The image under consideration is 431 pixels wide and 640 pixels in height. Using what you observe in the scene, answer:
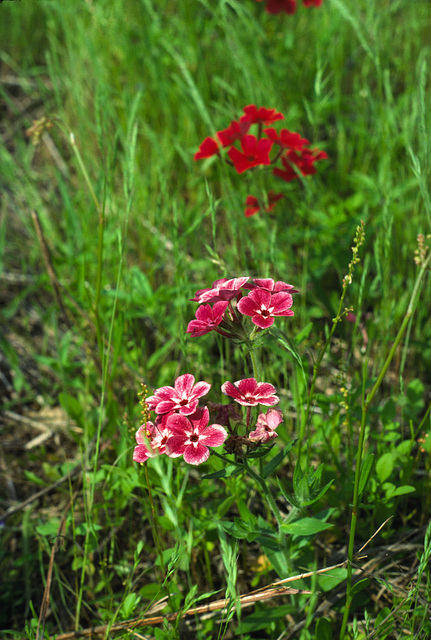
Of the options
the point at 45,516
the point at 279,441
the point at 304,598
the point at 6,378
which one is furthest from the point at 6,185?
the point at 304,598

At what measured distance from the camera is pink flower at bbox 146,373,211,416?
116cm

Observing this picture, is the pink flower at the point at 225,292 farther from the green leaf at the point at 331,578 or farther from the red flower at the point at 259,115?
the red flower at the point at 259,115

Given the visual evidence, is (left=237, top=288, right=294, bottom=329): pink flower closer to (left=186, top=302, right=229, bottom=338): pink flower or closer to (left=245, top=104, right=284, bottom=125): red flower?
(left=186, top=302, right=229, bottom=338): pink flower

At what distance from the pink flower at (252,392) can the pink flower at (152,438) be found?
175mm

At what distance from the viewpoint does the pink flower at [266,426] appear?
3.74ft

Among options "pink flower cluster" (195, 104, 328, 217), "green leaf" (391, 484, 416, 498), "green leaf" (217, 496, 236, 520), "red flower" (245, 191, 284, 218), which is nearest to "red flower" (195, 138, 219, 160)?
"pink flower cluster" (195, 104, 328, 217)

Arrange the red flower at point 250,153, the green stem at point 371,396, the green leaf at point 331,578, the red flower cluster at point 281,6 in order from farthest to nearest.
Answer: the red flower cluster at point 281,6, the red flower at point 250,153, the green leaf at point 331,578, the green stem at point 371,396

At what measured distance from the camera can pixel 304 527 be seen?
4.29ft

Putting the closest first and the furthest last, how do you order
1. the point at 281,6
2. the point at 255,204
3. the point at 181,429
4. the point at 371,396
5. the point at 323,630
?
the point at 371,396 < the point at 181,429 < the point at 323,630 < the point at 255,204 < the point at 281,6

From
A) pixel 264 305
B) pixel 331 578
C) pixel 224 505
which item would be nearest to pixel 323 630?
pixel 331 578

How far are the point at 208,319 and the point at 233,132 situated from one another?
3.23 feet

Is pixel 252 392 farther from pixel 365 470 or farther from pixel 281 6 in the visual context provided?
pixel 281 6

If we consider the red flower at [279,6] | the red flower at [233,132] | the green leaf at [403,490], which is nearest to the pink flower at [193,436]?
the green leaf at [403,490]

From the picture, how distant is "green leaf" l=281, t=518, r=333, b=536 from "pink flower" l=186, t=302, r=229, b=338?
558mm
